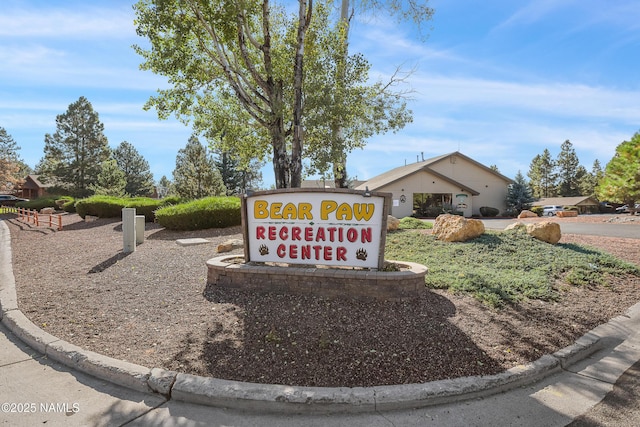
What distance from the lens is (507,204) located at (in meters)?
35.7

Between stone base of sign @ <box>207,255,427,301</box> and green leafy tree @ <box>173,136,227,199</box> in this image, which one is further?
green leafy tree @ <box>173,136,227,199</box>

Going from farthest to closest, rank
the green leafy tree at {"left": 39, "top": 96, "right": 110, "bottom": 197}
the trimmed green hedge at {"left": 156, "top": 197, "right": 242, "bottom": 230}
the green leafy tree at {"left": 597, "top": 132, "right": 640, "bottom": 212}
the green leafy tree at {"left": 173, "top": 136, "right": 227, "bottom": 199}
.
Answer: the green leafy tree at {"left": 39, "top": 96, "right": 110, "bottom": 197} < the green leafy tree at {"left": 173, "top": 136, "right": 227, "bottom": 199} < the green leafy tree at {"left": 597, "top": 132, "right": 640, "bottom": 212} < the trimmed green hedge at {"left": 156, "top": 197, "right": 242, "bottom": 230}

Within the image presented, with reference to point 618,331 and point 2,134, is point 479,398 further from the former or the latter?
point 2,134

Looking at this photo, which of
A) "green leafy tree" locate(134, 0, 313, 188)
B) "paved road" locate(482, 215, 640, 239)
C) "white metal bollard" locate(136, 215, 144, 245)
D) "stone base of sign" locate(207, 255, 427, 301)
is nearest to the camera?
"stone base of sign" locate(207, 255, 427, 301)

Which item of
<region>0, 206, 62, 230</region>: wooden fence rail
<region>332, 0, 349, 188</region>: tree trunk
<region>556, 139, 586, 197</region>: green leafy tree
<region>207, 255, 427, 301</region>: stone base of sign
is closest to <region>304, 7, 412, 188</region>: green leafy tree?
<region>332, 0, 349, 188</region>: tree trunk

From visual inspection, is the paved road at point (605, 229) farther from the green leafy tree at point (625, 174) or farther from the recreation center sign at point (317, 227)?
the recreation center sign at point (317, 227)

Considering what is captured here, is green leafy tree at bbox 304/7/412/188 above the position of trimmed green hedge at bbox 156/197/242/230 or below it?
above

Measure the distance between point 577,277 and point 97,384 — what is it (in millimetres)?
7771

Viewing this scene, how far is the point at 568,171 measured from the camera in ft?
226

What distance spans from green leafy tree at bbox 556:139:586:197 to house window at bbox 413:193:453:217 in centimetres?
4883

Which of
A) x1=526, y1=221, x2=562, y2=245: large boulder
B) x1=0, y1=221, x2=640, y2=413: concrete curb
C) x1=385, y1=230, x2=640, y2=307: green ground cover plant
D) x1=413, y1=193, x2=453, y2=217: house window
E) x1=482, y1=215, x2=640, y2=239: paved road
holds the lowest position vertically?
x1=0, y1=221, x2=640, y2=413: concrete curb

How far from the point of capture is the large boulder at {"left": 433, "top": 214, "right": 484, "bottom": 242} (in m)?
9.41

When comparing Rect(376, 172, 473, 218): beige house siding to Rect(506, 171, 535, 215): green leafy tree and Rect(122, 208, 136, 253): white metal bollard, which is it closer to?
Rect(506, 171, 535, 215): green leafy tree

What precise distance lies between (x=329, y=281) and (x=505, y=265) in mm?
4280
